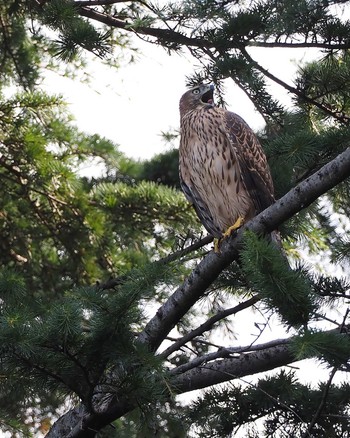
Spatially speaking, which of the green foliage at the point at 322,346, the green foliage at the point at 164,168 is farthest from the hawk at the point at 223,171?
the green foliage at the point at 164,168

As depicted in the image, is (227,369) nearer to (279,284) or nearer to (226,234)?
(226,234)

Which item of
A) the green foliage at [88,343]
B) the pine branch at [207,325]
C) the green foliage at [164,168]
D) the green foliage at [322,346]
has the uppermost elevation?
the green foliage at [164,168]

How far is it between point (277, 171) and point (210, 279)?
1578 millimetres

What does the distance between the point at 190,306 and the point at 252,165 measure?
4.90ft

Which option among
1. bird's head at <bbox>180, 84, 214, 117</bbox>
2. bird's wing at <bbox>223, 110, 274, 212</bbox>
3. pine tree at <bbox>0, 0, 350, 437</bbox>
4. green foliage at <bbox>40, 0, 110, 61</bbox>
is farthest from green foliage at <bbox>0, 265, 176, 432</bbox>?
bird's head at <bbox>180, 84, 214, 117</bbox>

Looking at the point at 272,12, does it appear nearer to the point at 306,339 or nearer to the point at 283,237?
the point at 283,237

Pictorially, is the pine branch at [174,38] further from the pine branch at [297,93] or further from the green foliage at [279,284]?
the green foliage at [279,284]

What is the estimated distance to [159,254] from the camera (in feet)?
26.5

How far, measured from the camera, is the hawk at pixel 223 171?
19.5 feet

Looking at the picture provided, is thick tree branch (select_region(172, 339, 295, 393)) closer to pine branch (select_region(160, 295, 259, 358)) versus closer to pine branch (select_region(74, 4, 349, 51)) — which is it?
pine branch (select_region(160, 295, 259, 358))

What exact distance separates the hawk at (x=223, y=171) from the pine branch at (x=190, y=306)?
1.16 meters

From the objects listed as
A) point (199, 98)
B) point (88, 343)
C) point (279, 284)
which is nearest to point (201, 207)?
point (199, 98)

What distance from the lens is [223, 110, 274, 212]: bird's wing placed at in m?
5.86

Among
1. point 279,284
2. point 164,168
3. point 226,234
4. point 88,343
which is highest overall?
point 164,168
